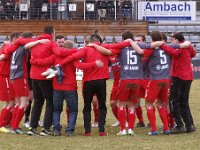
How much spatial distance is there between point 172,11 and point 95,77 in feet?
83.2

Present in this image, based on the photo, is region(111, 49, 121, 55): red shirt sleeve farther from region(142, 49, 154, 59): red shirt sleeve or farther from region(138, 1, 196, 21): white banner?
region(138, 1, 196, 21): white banner

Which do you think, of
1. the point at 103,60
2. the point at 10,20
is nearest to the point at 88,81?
the point at 103,60

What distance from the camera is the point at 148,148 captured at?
11.6 m

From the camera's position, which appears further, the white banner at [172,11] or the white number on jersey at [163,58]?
the white banner at [172,11]

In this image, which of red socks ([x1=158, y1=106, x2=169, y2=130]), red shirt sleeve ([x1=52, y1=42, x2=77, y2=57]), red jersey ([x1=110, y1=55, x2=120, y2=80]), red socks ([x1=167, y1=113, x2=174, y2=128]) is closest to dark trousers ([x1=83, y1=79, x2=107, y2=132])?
red shirt sleeve ([x1=52, y1=42, x2=77, y2=57])

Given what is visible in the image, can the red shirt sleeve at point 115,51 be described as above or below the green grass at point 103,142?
above

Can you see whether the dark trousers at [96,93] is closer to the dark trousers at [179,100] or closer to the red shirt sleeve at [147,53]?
the red shirt sleeve at [147,53]

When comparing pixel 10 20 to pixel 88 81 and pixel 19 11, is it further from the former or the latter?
pixel 88 81

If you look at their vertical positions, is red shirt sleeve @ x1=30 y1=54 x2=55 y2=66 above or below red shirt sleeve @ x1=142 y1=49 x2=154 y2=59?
below

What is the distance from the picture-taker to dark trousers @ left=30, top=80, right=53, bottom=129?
1332 centimetres

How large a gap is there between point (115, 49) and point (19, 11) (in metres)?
20.7

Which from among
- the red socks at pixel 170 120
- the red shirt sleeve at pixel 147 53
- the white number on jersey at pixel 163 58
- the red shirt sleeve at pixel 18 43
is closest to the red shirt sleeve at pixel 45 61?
the red shirt sleeve at pixel 18 43

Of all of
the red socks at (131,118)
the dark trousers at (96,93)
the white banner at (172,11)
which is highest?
the white banner at (172,11)

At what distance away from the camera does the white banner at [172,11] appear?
37478mm
